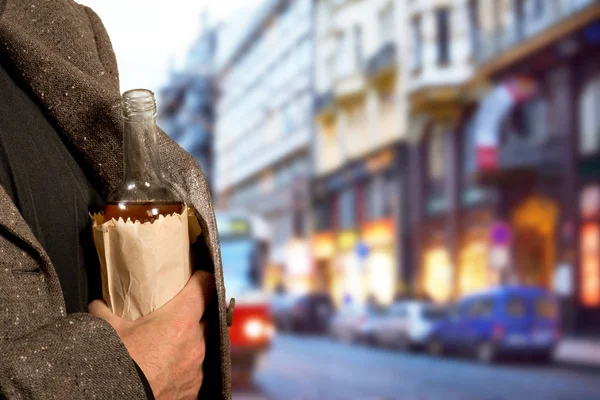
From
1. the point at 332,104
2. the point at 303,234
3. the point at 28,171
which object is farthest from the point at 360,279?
the point at 28,171

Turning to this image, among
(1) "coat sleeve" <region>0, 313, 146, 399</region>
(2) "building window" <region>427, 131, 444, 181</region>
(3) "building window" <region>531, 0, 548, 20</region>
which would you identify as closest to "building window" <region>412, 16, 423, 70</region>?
(2) "building window" <region>427, 131, 444, 181</region>

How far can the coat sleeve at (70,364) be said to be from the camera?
1.61ft

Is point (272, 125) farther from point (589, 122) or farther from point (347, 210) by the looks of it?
point (589, 122)

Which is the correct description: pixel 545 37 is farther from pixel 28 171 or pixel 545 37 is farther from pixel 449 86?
pixel 28 171

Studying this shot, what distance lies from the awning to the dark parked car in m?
1.47

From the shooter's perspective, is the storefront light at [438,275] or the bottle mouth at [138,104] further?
the storefront light at [438,275]

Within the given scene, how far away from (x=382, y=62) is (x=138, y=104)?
5446 millimetres

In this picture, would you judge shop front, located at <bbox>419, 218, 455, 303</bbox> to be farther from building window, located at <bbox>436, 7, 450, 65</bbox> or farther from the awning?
building window, located at <bbox>436, 7, 450, 65</bbox>

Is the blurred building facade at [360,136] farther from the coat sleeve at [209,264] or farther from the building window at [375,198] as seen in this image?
the coat sleeve at [209,264]

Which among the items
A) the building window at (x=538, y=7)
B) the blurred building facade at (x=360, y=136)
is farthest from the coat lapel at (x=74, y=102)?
the blurred building facade at (x=360, y=136)

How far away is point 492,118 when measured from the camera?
5.59 meters

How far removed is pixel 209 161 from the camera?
18.4 feet

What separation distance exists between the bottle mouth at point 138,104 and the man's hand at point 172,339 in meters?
0.12

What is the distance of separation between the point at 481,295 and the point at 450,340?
1.40 ft
